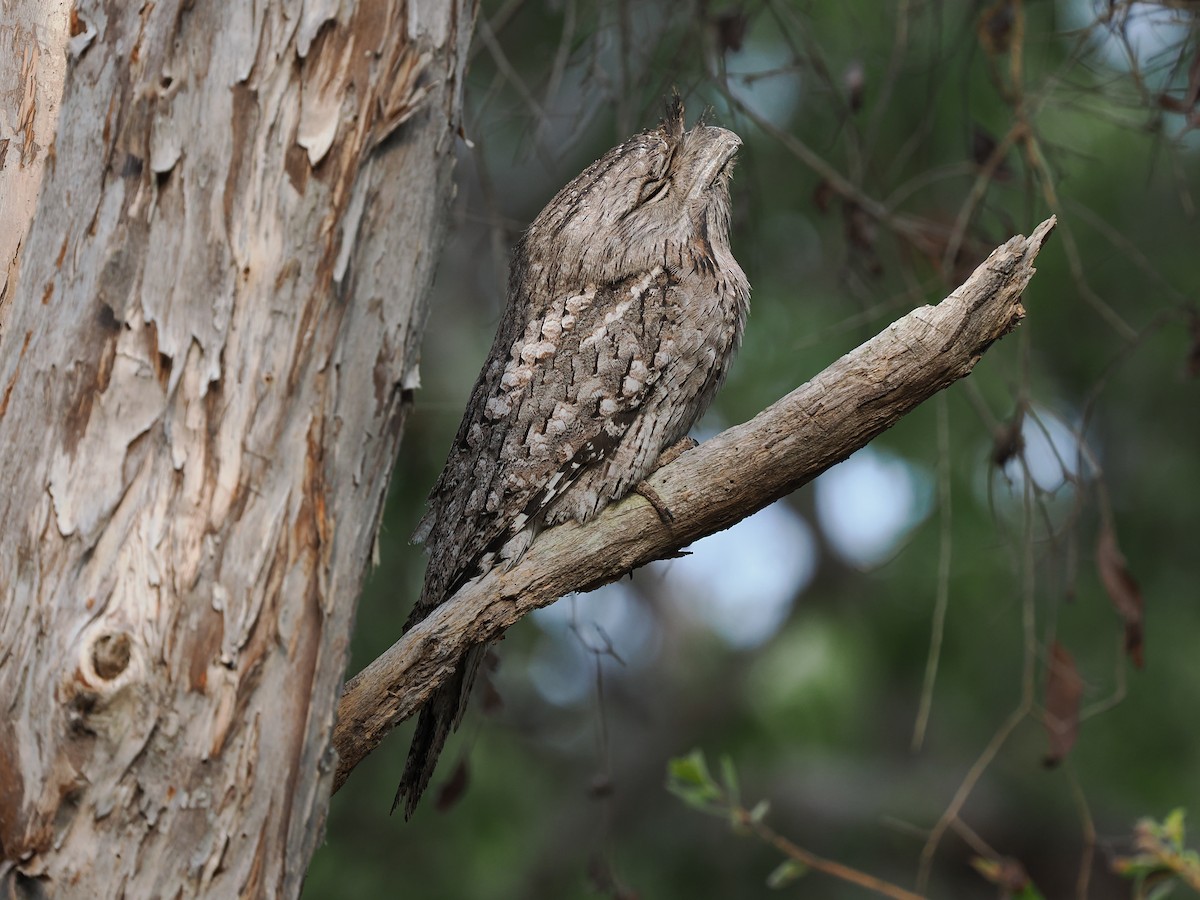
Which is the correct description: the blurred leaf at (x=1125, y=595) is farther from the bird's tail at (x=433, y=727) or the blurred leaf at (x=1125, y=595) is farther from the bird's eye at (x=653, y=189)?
the bird's tail at (x=433, y=727)

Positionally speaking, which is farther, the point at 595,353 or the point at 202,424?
the point at 595,353

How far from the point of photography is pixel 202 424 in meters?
1.45

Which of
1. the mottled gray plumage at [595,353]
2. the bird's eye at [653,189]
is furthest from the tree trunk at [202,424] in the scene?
the bird's eye at [653,189]

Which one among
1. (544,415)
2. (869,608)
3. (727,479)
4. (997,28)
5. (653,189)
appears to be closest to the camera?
(727,479)

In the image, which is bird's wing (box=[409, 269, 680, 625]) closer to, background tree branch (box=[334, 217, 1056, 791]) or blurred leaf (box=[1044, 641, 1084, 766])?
background tree branch (box=[334, 217, 1056, 791])

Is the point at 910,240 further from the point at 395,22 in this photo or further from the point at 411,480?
the point at 411,480

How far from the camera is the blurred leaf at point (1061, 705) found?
2.69 metres

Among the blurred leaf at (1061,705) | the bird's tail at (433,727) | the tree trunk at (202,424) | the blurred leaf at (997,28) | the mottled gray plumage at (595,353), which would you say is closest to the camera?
the tree trunk at (202,424)

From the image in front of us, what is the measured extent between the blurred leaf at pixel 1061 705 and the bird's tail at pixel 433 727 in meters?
1.38

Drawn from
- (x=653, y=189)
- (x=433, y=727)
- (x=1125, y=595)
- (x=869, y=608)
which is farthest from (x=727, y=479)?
(x=869, y=608)

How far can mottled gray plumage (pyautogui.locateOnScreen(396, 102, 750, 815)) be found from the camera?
101 inches

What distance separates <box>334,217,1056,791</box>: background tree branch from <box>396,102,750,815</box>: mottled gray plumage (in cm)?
28

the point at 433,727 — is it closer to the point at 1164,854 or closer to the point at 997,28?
the point at 1164,854

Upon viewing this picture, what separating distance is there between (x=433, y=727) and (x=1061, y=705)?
1.54m
